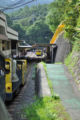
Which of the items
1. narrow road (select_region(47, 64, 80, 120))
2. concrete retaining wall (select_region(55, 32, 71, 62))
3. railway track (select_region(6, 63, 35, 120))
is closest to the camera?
narrow road (select_region(47, 64, 80, 120))

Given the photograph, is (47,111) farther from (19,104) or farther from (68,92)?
(19,104)

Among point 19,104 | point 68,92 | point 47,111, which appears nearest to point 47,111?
point 47,111

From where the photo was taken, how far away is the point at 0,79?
5730mm

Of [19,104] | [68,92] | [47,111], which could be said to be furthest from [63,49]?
[47,111]

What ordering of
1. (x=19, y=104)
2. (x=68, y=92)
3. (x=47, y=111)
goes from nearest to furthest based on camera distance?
(x=47, y=111)
(x=68, y=92)
(x=19, y=104)

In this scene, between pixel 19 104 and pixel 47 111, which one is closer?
pixel 47 111

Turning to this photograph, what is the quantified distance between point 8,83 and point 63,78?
4.01 m

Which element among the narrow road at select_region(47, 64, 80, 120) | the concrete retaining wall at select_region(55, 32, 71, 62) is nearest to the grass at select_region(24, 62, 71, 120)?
the narrow road at select_region(47, 64, 80, 120)

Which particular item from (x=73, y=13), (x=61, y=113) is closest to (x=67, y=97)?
(x=61, y=113)

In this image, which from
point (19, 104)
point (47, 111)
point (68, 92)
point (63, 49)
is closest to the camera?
point (47, 111)

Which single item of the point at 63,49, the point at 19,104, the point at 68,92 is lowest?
the point at 19,104

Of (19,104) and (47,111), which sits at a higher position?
(47,111)

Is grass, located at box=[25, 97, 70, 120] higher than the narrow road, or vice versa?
grass, located at box=[25, 97, 70, 120]

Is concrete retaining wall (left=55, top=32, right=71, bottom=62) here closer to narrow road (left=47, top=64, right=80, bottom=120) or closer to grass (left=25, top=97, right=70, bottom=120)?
narrow road (left=47, top=64, right=80, bottom=120)
